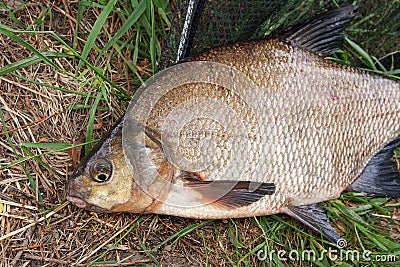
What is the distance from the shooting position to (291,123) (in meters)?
2.73

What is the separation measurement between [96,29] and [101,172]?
0.78 metres

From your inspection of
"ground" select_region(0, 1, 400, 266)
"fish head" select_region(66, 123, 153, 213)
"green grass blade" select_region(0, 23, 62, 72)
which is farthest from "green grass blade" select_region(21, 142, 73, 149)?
"green grass blade" select_region(0, 23, 62, 72)

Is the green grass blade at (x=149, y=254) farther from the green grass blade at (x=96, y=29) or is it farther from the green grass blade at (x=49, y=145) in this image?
the green grass blade at (x=96, y=29)

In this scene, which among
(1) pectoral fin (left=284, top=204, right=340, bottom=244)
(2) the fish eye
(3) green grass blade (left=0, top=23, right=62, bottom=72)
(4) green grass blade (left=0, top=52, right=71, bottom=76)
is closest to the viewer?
(2) the fish eye

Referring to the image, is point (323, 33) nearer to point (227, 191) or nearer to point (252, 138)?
point (252, 138)

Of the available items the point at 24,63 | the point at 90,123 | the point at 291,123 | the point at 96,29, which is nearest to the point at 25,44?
the point at 24,63

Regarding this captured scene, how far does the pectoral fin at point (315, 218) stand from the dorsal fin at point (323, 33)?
828 millimetres

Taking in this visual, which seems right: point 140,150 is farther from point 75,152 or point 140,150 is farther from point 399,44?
point 399,44

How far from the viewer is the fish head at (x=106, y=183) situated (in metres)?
2.48

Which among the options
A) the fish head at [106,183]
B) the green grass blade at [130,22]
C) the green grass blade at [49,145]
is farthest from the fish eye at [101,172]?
the green grass blade at [130,22]

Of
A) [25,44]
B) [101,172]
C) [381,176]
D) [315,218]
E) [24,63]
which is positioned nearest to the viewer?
[101,172]

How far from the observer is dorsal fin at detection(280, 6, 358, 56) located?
285 centimetres

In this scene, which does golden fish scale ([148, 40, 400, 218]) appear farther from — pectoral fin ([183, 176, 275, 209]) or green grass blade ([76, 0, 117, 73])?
green grass blade ([76, 0, 117, 73])

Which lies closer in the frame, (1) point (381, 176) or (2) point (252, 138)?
(2) point (252, 138)
